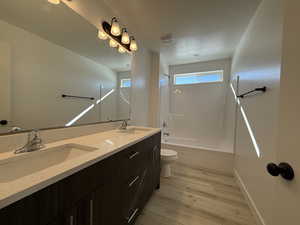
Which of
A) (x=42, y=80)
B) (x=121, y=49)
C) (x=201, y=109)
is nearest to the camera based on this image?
(x=42, y=80)

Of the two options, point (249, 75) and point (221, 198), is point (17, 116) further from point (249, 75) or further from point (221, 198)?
point (249, 75)

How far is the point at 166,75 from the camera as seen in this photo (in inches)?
144

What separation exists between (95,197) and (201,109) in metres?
3.28

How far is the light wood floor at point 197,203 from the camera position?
55.7 inches

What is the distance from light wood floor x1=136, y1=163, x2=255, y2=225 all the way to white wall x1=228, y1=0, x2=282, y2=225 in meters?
0.25

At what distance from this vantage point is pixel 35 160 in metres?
0.84

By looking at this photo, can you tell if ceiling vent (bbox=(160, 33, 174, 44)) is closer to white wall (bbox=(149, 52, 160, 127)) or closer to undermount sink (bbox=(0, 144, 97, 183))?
white wall (bbox=(149, 52, 160, 127))

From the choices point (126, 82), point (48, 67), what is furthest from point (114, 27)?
point (48, 67)

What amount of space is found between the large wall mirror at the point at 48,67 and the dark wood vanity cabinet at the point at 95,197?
627 mm

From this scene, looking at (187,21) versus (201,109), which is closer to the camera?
(187,21)

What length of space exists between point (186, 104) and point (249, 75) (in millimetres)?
1992

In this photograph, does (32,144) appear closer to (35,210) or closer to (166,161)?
(35,210)

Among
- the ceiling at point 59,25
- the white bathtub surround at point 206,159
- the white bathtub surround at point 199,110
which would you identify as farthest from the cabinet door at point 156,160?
the white bathtub surround at point 199,110

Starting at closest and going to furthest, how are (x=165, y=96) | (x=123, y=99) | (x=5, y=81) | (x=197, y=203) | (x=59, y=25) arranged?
(x=5, y=81), (x=59, y=25), (x=197, y=203), (x=123, y=99), (x=165, y=96)
